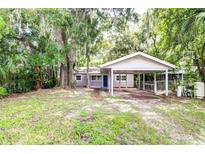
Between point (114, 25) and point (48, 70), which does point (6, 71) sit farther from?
point (114, 25)

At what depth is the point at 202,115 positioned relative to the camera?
701 centimetres

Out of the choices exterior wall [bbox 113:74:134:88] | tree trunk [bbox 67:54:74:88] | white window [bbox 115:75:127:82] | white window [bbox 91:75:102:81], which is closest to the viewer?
tree trunk [bbox 67:54:74:88]

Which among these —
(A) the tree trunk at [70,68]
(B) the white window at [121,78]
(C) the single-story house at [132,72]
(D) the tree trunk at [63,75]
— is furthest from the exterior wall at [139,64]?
(B) the white window at [121,78]

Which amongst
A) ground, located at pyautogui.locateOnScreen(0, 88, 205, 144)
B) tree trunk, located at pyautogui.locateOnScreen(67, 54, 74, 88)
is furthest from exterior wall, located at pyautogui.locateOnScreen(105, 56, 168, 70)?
ground, located at pyautogui.locateOnScreen(0, 88, 205, 144)

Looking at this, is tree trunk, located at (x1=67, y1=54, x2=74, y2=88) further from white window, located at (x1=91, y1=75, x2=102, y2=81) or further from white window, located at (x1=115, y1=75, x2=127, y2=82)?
white window, located at (x1=115, y1=75, x2=127, y2=82)

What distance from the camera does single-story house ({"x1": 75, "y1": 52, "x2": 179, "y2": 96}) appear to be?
11.3 m

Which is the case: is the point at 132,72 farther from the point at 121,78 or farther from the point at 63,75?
the point at 121,78

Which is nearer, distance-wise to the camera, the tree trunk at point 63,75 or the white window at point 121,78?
the tree trunk at point 63,75

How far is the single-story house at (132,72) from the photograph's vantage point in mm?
11312

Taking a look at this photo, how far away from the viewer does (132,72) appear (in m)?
16.0

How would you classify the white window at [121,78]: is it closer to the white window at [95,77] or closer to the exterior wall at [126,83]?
the exterior wall at [126,83]

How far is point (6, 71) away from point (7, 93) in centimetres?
102

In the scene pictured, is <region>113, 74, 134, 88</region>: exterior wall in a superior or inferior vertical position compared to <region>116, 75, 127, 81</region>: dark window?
inferior
